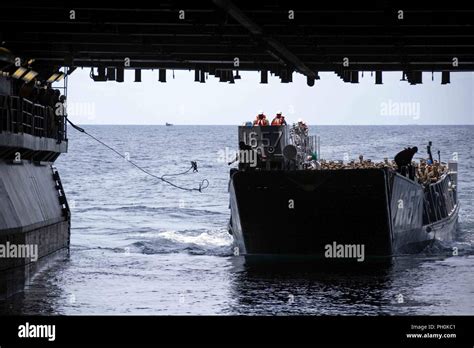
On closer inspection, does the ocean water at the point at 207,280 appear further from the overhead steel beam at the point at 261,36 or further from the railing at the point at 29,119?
the overhead steel beam at the point at 261,36

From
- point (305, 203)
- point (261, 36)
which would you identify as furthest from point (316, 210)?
point (261, 36)

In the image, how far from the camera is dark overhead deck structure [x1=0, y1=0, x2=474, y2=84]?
3612cm

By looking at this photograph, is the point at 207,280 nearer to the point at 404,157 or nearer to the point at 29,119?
the point at 29,119

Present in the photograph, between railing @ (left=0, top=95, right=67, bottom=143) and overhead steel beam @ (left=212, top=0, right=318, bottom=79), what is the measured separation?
29.3ft

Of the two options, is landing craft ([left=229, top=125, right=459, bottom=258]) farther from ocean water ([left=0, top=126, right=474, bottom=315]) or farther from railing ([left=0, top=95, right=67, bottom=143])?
railing ([left=0, top=95, right=67, bottom=143])

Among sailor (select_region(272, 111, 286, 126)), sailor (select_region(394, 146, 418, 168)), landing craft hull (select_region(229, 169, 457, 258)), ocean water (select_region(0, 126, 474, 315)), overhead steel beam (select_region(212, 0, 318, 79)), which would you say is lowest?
ocean water (select_region(0, 126, 474, 315))

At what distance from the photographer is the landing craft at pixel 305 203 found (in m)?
48.2

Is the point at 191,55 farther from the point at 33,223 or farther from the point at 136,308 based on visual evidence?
the point at 136,308

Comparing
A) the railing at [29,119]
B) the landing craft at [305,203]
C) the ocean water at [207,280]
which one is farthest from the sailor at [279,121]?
the railing at [29,119]

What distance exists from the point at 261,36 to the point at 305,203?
10.6 meters

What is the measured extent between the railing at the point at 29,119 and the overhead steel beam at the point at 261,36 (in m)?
8.93

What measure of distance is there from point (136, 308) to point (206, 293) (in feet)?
15.7

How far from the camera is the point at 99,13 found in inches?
1516

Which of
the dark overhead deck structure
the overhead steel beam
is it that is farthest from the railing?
the overhead steel beam
